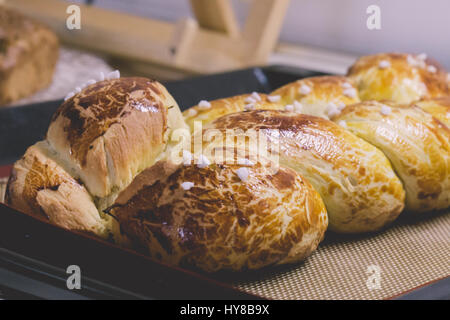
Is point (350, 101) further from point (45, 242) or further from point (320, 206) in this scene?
point (45, 242)

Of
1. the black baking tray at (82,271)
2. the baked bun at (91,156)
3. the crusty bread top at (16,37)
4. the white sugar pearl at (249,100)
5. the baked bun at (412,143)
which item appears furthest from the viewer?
the crusty bread top at (16,37)

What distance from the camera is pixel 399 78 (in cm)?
122

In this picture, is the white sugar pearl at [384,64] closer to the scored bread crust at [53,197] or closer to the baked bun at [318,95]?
the baked bun at [318,95]

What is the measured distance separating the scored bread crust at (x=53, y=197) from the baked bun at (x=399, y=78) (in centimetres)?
69

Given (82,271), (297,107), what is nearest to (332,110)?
(297,107)

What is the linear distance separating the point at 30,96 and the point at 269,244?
1506 mm

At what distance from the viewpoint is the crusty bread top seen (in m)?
1.90

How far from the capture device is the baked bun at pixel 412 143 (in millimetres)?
980

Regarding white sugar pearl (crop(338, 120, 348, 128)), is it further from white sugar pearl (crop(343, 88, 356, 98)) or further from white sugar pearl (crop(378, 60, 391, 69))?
white sugar pearl (crop(378, 60, 391, 69))

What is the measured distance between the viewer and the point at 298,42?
239 centimetres

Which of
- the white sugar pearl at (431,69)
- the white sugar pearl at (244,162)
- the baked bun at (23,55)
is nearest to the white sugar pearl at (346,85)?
the white sugar pearl at (431,69)

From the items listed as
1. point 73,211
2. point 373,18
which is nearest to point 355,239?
point 73,211

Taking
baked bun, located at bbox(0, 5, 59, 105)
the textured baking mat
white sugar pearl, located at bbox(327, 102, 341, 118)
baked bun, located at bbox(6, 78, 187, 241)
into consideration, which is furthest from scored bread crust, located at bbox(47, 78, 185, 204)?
baked bun, located at bbox(0, 5, 59, 105)

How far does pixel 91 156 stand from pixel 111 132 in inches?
1.9
